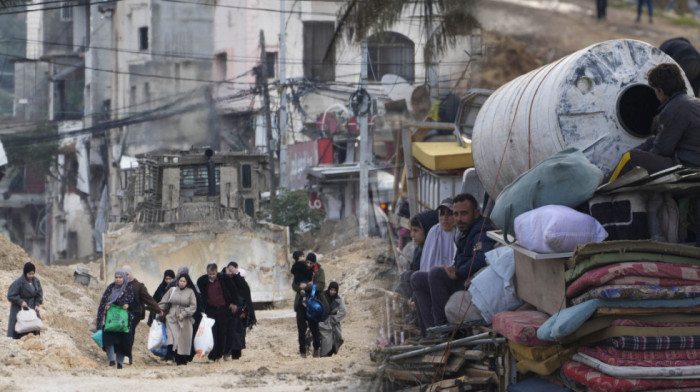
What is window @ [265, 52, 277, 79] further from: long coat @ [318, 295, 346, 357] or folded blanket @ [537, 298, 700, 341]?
folded blanket @ [537, 298, 700, 341]

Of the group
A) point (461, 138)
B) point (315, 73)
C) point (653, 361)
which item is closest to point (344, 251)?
point (315, 73)

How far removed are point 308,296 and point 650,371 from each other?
827cm

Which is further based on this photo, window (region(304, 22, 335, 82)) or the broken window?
window (region(304, 22, 335, 82))

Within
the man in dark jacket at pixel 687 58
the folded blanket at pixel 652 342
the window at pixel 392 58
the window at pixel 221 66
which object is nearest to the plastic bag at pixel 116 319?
the man in dark jacket at pixel 687 58

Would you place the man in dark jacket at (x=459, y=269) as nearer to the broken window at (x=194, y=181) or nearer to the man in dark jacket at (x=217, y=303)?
the man in dark jacket at (x=217, y=303)

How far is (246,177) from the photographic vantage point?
27.2m

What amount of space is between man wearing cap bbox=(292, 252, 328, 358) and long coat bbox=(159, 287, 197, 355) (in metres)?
1.40

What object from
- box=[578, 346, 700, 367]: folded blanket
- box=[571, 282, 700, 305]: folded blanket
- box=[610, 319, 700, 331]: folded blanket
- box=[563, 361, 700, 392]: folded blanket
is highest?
box=[571, 282, 700, 305]: folded blanket

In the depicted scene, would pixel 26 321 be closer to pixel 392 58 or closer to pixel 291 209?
pixel 291 209

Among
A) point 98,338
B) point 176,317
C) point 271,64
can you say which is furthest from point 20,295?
point 271,64

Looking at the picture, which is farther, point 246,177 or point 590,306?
point 246,177

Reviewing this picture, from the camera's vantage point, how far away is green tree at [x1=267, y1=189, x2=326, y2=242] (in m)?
34.2

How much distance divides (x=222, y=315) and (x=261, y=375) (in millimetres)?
3191

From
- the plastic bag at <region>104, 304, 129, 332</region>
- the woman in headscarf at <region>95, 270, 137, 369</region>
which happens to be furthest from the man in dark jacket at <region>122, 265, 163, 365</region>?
the plastic bag at <region>104, 304, 129, 332</region>
